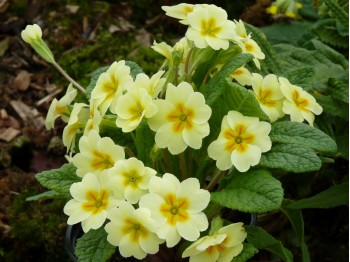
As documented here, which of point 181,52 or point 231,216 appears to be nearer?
point 181,52

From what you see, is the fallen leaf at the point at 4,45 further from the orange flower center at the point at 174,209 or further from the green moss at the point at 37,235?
the orange flower center at the point at 174,209

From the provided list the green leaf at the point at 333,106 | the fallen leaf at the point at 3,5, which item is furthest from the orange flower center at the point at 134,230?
the fallen leaf at the point at 3,5

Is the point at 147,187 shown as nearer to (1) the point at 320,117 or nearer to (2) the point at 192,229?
(2) the point at 192,229

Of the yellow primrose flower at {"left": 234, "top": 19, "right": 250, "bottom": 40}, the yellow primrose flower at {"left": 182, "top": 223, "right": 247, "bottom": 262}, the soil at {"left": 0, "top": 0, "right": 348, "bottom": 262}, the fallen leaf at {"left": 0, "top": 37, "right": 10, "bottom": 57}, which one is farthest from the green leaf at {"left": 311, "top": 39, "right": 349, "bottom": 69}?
the fallen leaf at {"left": 0, "top": 37, "right": 10, "bottom": 57}

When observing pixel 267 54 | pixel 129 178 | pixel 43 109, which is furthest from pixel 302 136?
pixel 43 109

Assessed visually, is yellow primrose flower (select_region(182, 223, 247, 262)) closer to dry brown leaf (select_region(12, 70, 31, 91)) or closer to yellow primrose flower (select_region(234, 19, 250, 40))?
yellow primrose flower (select_region(234, 19, 250, 40))

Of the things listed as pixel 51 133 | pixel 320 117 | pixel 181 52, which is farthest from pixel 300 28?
pixel 181 52
